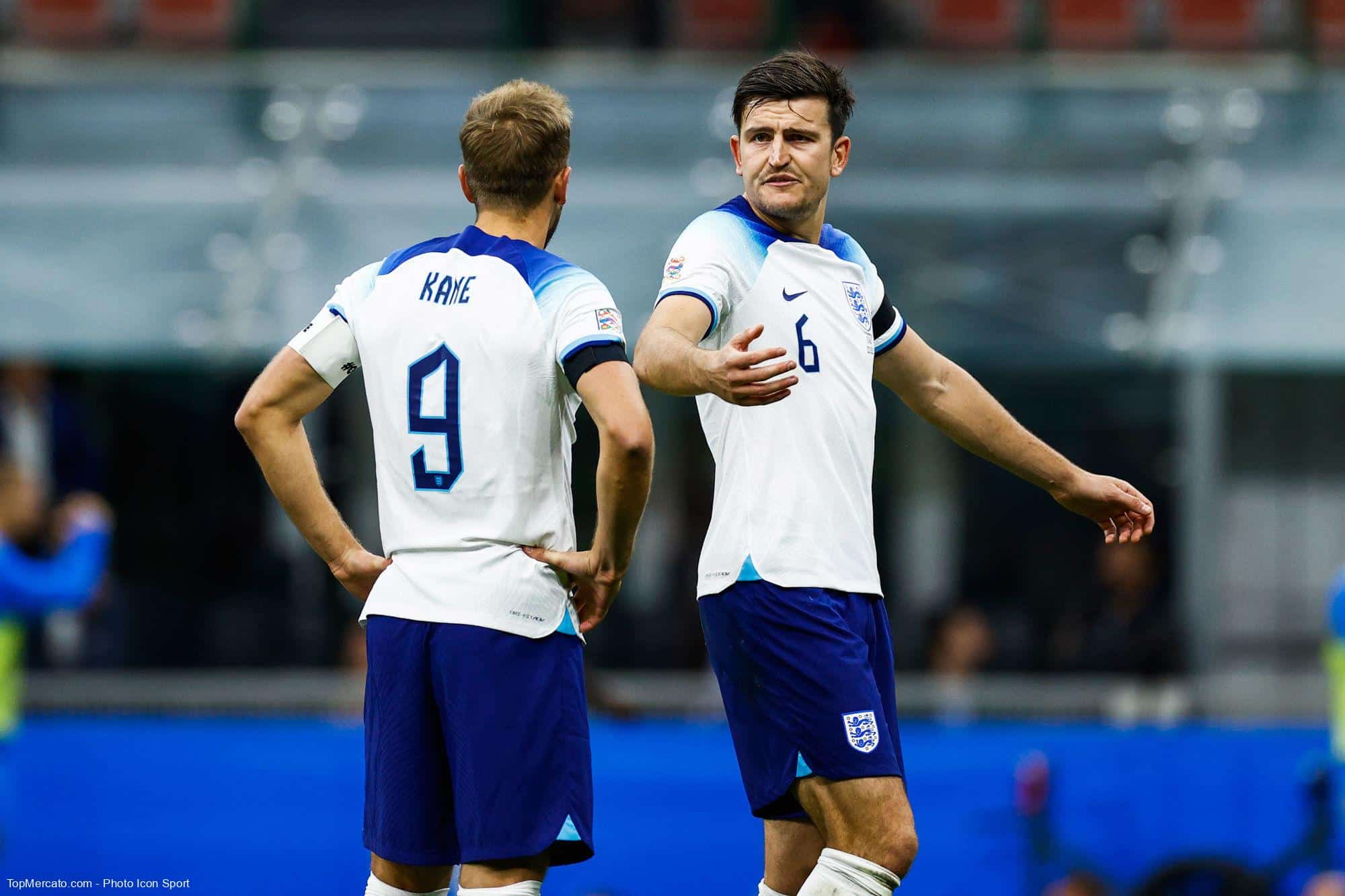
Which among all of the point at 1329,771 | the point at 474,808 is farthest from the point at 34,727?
the point at 1329,771

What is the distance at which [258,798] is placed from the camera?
8094 millimetres

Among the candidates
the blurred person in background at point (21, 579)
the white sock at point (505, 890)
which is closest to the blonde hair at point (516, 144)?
the white sock at point (505, 890)

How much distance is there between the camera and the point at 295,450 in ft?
13.6

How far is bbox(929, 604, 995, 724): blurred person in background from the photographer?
10070 millimetres

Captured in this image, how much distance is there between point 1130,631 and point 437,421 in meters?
6.87

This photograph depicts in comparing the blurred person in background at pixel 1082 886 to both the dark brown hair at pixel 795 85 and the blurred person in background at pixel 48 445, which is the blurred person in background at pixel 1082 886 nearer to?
the dark brown hair at pixel 795 85

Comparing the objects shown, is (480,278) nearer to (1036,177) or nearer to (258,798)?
(258,798)

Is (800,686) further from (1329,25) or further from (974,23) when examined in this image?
(1329,25)

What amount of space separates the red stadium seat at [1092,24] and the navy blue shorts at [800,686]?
414 inches

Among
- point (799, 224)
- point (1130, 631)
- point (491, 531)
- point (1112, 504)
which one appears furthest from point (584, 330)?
point (1130, 631)

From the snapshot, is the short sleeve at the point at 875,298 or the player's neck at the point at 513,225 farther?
the short sleeve at the point at 875,298

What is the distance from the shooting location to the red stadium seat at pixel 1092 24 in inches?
545

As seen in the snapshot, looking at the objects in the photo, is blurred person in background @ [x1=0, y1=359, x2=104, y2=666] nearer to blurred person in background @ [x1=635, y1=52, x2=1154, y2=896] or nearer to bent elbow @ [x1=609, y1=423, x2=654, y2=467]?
blurred person in background @ [x1=635, y1=52, x2=1154, y2=896]

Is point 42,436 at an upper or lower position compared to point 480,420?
lower
